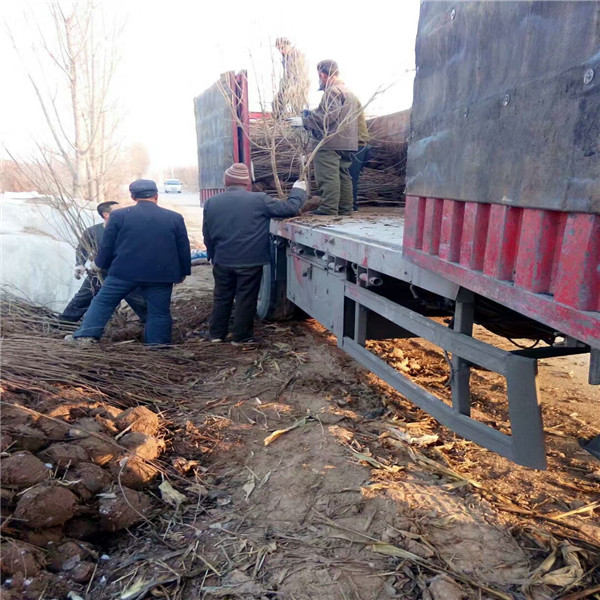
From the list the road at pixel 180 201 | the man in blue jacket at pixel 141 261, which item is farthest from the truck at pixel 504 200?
the road at pixel 180 201

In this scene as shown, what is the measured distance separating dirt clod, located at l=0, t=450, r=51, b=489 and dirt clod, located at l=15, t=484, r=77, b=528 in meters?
0.08

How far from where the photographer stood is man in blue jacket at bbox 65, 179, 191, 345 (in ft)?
16.9

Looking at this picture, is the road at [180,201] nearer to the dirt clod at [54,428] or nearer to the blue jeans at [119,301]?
the blue jeans at [119,301]

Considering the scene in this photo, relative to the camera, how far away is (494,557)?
238 cm

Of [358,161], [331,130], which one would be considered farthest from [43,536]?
[358,161]

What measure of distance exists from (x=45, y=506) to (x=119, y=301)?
3.07 metres

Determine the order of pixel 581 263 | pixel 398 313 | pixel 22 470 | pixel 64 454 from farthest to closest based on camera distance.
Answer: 1. pixel 398 313
2. pixel 64 454
3. pixel 22 470
4. pixel 581 263

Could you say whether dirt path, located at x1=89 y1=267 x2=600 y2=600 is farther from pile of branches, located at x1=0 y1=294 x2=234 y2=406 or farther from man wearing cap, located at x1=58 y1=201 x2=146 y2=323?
man wearing cap, located at x1=58 y1=201 x2=146 y2=323

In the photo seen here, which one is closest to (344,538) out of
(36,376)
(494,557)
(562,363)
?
(494,557)

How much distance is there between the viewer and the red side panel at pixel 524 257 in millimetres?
1558

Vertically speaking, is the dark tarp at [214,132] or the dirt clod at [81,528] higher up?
the dark tarp at [214,132]

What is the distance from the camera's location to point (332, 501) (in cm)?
279

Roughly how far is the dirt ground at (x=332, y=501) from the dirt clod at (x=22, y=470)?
0.53 ft

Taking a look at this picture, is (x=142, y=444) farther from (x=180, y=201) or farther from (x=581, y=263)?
(x=180, y=201)
